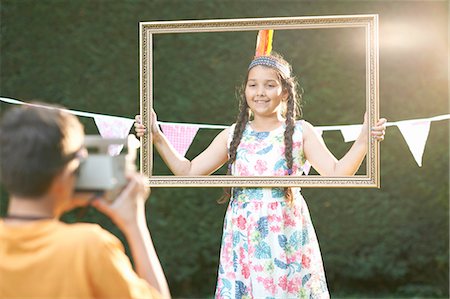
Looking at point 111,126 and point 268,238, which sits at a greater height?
point 111,126

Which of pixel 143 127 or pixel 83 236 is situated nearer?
pixel 83 236

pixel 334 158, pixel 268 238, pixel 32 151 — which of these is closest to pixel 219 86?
pixel 334 158

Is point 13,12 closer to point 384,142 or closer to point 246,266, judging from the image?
point 384,142

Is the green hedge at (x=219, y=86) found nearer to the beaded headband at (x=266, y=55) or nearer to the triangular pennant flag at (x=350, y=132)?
the triangular pennant flag at (x=350, y=132)

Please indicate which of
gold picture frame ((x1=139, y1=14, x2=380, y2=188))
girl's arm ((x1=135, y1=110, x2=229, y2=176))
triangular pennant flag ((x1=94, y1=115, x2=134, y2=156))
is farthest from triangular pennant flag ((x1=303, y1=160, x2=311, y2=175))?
triangular pennant flag ((x1=94, y1=115, x2=134, y2=156))

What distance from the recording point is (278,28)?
4.27 metres

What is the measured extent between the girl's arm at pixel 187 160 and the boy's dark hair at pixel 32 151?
6.90ft

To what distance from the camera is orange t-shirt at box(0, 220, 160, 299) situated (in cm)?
219

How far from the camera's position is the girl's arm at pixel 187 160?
4406 mm

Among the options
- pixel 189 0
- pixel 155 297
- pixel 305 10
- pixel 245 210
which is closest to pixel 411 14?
pixel 305 10

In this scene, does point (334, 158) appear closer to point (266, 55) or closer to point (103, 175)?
point (266, 55)

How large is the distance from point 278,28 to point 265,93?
33 cm

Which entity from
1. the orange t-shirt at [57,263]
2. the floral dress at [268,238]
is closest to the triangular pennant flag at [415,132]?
the floral dress at [268,238]

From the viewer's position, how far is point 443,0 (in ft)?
22.3
